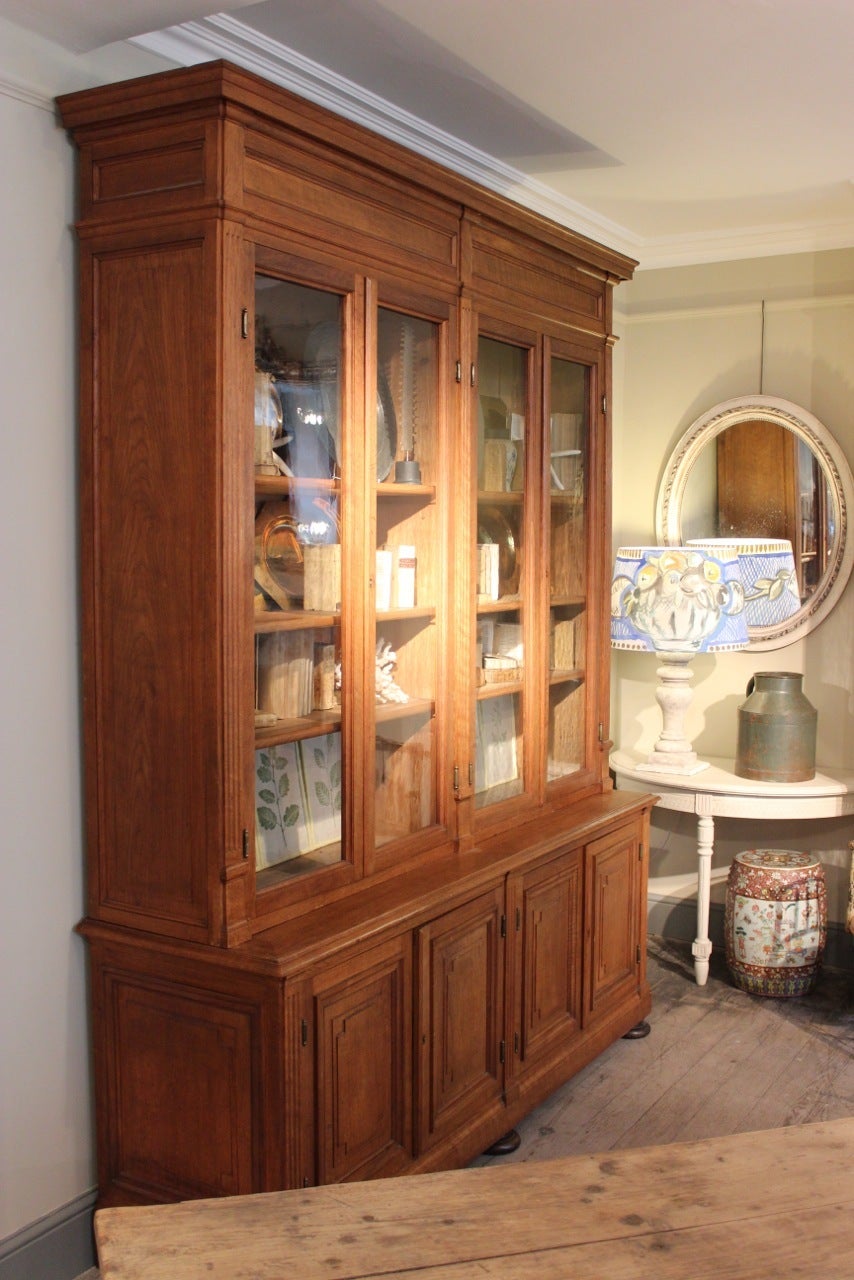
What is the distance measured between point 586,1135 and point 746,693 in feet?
5.90

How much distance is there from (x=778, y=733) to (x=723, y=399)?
1.30 metres

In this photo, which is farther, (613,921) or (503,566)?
(613,921)

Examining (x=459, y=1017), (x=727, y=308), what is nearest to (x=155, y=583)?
(x=459, y=1017)

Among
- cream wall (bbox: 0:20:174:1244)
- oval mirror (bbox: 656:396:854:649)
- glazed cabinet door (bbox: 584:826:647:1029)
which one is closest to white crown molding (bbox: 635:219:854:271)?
oval mirror (bbox: 656:396:854:649)

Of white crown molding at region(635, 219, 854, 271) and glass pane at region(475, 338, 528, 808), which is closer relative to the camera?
glass pane at region(475, 338, 528, 808)

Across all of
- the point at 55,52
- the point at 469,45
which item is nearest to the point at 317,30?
the point at 469,45

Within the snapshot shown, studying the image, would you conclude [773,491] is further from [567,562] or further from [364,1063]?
[364,1063]

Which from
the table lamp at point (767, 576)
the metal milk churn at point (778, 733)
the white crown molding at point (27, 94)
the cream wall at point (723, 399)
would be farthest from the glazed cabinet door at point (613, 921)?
the white crown molding at point (27, 94)

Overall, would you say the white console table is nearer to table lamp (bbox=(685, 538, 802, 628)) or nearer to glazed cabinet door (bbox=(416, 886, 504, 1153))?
table lamp (bbox=(685, 538, 802, 628))

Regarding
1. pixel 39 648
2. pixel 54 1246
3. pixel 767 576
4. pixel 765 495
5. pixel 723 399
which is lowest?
pixel 54 1246

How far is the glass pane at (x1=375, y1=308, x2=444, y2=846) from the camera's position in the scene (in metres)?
2.71

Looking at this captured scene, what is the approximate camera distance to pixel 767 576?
167 inches

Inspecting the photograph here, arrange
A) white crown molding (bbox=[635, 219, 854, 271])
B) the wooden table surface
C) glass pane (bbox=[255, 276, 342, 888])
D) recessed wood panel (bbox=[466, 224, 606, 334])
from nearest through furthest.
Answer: the wooden table surface → glass pane (bbox=[255, 276, 342, 888]) → recessed wood panel (bbox=[466, 224, 606, 334]) → white crown molding (bbox=[635, 219, 854, 271])

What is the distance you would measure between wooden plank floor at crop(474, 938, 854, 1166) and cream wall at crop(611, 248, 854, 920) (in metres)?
0.53
